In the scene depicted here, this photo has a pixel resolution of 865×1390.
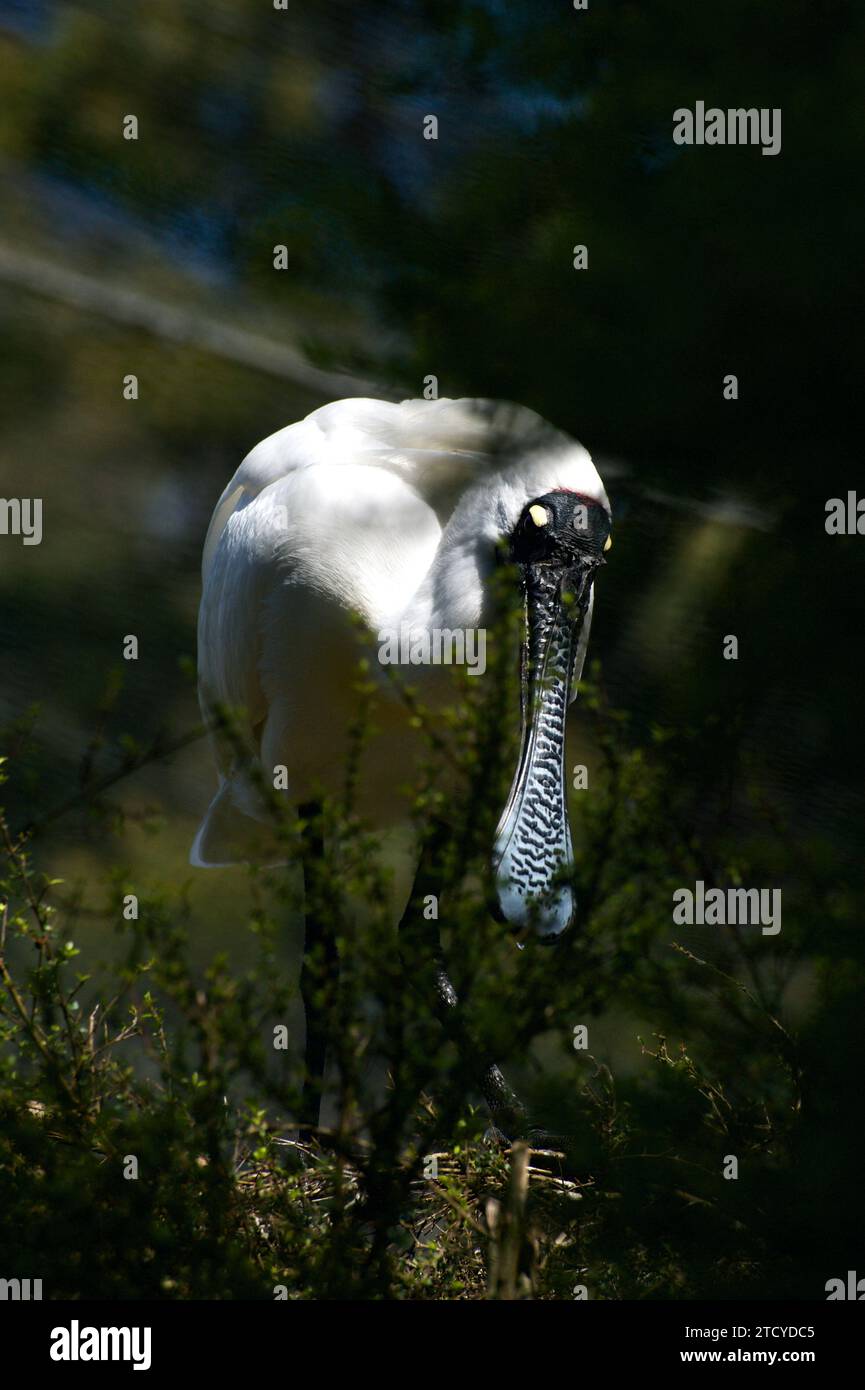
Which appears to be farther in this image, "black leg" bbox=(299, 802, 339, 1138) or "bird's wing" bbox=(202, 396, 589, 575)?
"bird's wing" bbox=(202, 396, 589, 575)

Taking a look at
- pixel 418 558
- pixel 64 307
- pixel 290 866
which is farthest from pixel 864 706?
pixel 64 307

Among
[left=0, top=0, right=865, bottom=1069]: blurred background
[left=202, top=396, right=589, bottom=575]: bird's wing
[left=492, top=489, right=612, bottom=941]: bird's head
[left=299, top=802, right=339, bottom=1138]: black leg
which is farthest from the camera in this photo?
[left=202, top=396, right=589, bottom=575]: bird's wing

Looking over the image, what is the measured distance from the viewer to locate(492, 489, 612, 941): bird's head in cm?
143

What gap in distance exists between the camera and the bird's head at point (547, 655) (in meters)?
1.43

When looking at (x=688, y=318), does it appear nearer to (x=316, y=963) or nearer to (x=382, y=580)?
(x=316, y=963)

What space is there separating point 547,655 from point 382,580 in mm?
323

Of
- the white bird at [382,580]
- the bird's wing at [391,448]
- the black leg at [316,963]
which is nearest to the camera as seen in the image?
the black leg at [316,963]

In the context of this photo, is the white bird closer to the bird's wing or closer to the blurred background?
the bird's wing

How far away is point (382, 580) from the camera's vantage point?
181cm

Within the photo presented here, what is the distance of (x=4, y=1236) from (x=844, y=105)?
925 millimetres

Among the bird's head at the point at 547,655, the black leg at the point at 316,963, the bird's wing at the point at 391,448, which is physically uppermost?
the bird's wing at the point at 391,448

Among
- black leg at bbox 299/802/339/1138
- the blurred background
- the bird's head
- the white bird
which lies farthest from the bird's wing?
the blurred background

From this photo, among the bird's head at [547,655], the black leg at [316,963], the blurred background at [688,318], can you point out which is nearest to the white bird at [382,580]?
the bird's head at [547,655]

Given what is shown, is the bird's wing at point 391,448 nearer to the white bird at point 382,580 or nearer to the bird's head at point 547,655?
the white bird at point 382,580
